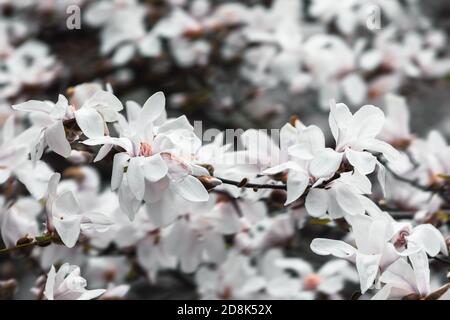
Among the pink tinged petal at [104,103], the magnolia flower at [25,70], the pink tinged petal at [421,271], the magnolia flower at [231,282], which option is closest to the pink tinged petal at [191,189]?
the pink tinged petal at [104,103]

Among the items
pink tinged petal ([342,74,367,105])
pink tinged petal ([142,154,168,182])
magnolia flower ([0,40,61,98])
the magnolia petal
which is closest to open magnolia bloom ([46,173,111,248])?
the magnolia petal

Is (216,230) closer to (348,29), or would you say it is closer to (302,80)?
(302,80)

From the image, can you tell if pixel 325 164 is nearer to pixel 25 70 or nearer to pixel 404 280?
pixel 404 280

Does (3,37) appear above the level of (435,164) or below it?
above

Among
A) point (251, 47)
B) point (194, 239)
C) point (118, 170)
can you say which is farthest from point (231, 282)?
point (251, 47)

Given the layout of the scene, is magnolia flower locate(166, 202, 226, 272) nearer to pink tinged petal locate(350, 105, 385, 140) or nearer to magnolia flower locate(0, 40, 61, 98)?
pink tinged petal locate(350, 105, 385, 140)

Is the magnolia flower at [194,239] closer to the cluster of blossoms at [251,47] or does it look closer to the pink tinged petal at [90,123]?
the pink tinged petal at [90,123]
